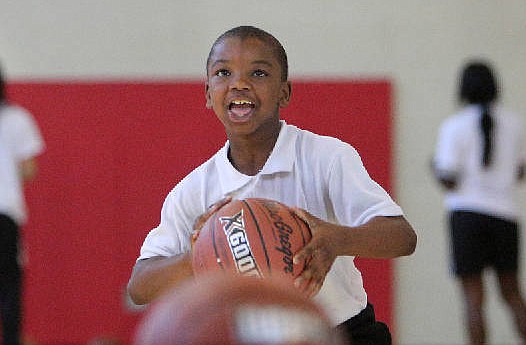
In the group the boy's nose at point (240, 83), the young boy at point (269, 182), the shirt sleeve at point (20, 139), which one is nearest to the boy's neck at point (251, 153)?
the young boy at point (269, 182)

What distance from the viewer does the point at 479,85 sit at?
5234 mm

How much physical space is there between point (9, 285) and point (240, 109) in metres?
2.51

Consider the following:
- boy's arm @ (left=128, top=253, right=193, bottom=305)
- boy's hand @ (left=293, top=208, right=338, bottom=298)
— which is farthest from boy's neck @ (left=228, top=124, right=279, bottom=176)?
boy's hand @ (left=293, top=208, right=338, bottom=298)

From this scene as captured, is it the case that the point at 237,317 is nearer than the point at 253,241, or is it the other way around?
the point at 237,317

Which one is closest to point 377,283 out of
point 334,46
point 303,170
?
point 334,46

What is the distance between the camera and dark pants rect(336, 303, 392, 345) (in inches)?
116

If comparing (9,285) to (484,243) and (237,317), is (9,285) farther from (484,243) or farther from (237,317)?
(237,317)

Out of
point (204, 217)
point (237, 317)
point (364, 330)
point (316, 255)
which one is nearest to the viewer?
point (237, 317)

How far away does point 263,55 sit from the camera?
2.88 m

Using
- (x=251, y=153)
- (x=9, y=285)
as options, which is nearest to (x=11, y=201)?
(x=9, y=285)

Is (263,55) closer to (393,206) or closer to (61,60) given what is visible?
(393,206)

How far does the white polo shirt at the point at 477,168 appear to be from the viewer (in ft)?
16.9

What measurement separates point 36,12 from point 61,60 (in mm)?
310

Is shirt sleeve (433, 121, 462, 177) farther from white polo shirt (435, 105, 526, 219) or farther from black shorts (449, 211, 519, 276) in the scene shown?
black shorts (449, 211, 519, 276)
